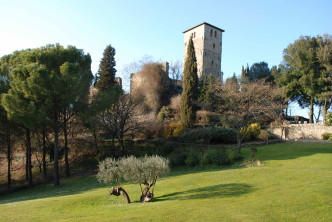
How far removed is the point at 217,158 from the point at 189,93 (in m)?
14.1

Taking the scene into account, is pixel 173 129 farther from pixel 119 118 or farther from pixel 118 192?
pixel 118 192

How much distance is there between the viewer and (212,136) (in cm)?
2681

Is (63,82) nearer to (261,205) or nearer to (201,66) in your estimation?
(261,205)

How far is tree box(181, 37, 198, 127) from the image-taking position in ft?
103

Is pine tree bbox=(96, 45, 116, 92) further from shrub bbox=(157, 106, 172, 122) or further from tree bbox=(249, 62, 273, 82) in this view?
tree bbox=(249, 62, 273, 82)

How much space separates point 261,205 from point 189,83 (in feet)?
83.1

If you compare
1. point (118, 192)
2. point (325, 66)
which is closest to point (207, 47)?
point (325, 66)

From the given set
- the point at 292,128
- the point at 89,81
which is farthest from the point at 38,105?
the point at 292,128

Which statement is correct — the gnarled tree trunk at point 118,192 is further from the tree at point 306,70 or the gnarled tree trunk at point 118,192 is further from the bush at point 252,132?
the tree at point 306,70

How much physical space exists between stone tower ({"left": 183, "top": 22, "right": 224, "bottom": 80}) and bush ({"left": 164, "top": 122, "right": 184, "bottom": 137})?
79.1ft

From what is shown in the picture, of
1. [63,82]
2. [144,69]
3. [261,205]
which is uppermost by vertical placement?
[144,69]

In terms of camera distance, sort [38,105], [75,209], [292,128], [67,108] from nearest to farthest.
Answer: [75,209] → [38,105] → [67,108] → [292,128]

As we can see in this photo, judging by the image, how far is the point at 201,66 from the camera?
53.4 meters

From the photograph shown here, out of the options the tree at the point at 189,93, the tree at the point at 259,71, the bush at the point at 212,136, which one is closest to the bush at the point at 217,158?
the bush at the point at 212,136
